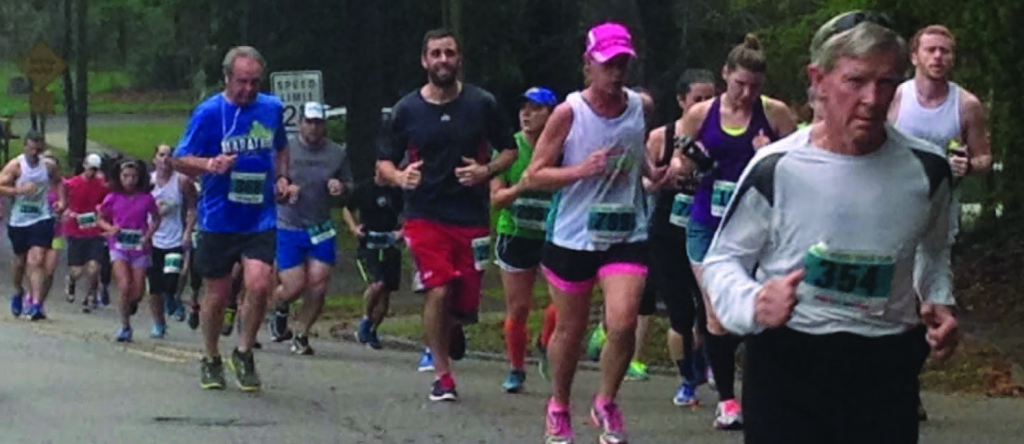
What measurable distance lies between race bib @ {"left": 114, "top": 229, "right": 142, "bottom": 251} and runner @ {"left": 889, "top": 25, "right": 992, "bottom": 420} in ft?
34.9

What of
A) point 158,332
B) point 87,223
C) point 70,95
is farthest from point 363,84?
point 70,95

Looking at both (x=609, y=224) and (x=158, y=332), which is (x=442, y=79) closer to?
(x=609, y=224)

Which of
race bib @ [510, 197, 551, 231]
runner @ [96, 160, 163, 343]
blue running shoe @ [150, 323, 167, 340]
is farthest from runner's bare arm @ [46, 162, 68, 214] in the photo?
race bib @ [510, 197, 551, 231]

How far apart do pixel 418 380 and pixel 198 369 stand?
148 centimetres

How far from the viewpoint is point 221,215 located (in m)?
11.9

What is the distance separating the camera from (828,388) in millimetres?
5508

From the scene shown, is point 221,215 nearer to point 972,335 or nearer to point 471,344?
point 471,344

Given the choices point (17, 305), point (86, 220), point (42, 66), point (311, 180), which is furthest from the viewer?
point (42, 66)

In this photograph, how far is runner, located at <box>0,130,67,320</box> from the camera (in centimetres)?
2105

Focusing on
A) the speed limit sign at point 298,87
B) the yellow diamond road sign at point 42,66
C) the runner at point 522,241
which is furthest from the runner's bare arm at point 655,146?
the yellow diamond road sign at point 42,66

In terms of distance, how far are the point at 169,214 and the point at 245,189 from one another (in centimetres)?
744

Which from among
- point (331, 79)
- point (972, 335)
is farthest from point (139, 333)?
point (331, 79)

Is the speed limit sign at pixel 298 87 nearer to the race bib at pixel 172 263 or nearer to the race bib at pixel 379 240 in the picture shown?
the race bib at pixel 172 263

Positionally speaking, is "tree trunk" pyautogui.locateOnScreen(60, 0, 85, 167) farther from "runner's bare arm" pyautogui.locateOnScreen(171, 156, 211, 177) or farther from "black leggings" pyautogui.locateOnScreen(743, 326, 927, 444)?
"black leggings" pyautogui.locateOnScreen(743, 326, 927, 444)
